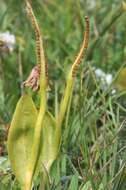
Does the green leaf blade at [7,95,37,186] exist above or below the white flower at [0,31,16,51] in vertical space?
below

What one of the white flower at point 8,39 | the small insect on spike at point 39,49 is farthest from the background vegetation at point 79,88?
the small insect on spike at point 39,49

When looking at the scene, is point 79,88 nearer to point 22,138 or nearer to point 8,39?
point 22,138

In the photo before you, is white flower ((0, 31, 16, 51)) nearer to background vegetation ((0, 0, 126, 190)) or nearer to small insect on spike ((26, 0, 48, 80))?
background vegetation ((0, 0, 126, 190))

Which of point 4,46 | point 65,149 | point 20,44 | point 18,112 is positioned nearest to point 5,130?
point 65,149

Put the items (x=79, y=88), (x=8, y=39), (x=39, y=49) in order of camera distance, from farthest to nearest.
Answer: (x=8, y=39), (x=79, y=88), (x=39, y=49)

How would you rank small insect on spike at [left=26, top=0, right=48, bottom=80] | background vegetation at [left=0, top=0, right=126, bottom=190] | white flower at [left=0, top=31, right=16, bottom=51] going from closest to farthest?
small insect on spike at [left=26, top=0, right=48, bottom=80], background vegetation at [left=0, top=0, right=126, bottom=190], white flower at [left=0, top=31, right=16, bottom=51]

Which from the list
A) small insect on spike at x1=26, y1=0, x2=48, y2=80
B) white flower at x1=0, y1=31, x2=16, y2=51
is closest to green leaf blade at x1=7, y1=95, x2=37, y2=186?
small insect on spike at x1=26, y1=0, x2=48, y2=80

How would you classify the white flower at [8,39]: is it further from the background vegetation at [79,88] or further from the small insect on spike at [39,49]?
the small insect on spike at [39,49]

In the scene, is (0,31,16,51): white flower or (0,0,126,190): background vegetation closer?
(0,0,126,190): background vegetation

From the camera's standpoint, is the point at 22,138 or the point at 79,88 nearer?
the point at 22,138

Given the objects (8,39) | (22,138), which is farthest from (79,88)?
(8,39)
